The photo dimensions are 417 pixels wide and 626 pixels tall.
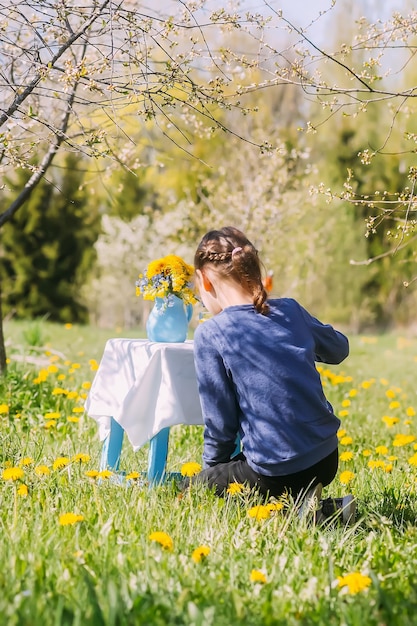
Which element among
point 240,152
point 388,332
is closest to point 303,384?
point 240,152

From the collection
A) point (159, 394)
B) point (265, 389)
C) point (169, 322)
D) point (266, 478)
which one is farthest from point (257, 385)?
point (169, 322)

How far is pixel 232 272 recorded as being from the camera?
2.79 m

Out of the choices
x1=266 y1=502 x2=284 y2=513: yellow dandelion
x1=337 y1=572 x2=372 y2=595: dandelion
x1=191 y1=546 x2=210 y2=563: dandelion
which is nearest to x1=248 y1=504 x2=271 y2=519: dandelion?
x1=266 y1=502 x2=284 y2=513: yellow dandelion

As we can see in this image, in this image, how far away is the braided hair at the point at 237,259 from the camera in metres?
2.75

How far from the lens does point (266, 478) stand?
2.68 meters

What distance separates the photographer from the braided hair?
275cm

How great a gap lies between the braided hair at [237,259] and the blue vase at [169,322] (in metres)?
0.64

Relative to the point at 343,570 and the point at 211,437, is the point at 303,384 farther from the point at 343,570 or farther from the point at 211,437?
the point at 343,570

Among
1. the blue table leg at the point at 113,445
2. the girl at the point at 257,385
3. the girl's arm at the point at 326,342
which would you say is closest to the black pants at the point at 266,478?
the girl at the point at 257,385

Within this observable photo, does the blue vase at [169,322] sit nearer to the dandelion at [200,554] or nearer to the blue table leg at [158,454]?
the blue table leg at [158,454]

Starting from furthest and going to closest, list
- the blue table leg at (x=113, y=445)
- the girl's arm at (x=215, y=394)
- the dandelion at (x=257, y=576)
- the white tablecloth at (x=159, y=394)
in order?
the blue table leg at (x=113, y=445) < the white tablecloth at (x=159, y=394) < the girl's arm at (x=215, y=394) < the dandelion at (x=257, y=576)

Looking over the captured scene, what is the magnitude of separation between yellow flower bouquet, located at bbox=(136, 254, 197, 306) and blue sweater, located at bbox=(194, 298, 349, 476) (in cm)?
Answer: 68

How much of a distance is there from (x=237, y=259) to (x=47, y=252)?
11.9 meters

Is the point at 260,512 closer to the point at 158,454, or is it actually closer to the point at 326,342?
the point at 326,342
